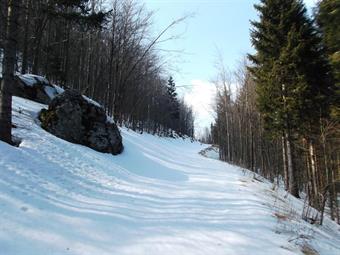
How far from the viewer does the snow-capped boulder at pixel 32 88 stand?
14719 millimetres

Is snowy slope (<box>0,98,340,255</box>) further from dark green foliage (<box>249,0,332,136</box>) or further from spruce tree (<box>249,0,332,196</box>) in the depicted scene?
dark green foliage (<box>249,0,332,136</box>)

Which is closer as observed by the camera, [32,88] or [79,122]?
[79,122]

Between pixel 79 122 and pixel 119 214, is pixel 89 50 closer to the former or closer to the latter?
pixel 79 122

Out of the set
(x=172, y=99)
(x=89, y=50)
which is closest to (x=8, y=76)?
(x=89, y=50)

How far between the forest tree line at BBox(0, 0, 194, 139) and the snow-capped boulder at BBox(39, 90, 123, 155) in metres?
2.59

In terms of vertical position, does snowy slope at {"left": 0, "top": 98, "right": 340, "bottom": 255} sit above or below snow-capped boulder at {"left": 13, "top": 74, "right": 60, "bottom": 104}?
below

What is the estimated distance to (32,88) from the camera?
49.7 feet

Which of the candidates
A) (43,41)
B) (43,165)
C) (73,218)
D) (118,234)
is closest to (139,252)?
(118,234)

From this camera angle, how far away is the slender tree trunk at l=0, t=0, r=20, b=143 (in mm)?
7988

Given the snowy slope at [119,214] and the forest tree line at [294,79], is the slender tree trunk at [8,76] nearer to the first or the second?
the snowy slope at [119,214]

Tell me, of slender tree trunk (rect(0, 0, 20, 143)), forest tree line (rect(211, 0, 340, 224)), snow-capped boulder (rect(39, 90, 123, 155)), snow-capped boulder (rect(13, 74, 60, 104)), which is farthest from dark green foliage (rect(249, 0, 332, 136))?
slender tree trunk (rect(0, 0, 20, 143))

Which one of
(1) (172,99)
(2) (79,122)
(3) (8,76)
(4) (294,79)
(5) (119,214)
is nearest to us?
(5) (119,214)

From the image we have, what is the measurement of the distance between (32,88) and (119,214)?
11.3m

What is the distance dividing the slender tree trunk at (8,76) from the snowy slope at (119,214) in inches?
26.4
